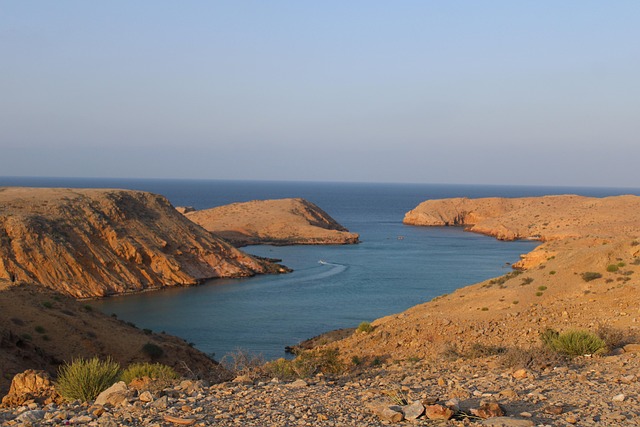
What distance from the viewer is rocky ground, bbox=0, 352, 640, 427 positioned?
8008 mm

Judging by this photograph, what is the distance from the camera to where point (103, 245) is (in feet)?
159

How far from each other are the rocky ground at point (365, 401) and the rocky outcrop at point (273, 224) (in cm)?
6451

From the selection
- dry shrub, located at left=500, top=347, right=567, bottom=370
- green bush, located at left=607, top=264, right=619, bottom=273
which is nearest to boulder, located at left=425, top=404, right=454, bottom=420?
Result: dry shrub, located at left=500, top=347, right=567, bottom=370

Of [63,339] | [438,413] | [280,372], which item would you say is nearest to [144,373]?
[280,372]

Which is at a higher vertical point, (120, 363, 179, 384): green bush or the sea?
(120, 363, 179, 384): green bush

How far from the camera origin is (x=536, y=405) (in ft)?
28.6

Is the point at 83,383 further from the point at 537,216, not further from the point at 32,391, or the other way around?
the point at 537,216

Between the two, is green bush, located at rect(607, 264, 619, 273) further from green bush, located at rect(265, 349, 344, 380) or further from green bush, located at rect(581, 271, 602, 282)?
green bush, located at rect(265, 349, 344, 380)

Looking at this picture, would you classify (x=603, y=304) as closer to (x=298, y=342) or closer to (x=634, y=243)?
(x=634, y=243)

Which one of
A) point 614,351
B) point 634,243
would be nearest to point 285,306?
point 634,243

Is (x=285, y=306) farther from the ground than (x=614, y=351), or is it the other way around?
(x=614, y=351)

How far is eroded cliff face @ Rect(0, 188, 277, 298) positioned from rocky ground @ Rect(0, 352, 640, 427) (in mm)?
33850

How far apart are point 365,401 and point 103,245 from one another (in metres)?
42.7

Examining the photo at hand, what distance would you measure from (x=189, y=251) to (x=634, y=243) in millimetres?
35913
